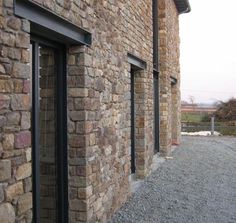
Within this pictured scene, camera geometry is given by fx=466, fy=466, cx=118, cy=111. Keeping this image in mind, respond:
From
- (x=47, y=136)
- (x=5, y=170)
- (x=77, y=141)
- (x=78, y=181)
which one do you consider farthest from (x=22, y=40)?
(x=78, y=181)

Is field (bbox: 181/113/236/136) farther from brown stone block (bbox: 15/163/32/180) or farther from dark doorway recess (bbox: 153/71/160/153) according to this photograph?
brown stone block (bbox: 15/163/32/180)

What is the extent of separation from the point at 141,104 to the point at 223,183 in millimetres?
2330

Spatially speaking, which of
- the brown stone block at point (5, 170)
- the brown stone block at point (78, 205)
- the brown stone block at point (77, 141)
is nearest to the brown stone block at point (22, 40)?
the brown stone block at point (5, 170)

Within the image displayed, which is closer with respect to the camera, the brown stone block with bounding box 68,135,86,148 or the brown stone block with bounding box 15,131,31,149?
the brown stone block with bounding box 15,131,31,149

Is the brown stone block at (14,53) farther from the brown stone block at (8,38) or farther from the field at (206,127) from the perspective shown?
the field at (206,127)

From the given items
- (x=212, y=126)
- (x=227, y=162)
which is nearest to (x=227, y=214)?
(x=227, y=162)

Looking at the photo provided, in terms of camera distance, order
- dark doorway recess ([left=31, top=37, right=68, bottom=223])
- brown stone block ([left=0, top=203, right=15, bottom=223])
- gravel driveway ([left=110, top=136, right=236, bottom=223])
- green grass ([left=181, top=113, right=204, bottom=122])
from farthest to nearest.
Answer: green grass ([left=181, top=113, right=204, bottom=122]) → gravel driveway ([left=110, top=136, right=236, bottom=223]) → dark doorway recess ([left=31, top=37, right=68, bottom=223]) → brown stone block ([left=0, top=203, right=15, bottom=223])

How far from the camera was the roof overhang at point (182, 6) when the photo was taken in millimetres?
16358

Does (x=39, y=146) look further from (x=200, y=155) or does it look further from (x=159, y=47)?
(x=200, y=155)

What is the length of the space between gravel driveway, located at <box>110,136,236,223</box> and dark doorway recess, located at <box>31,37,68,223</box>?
1350 millimetres

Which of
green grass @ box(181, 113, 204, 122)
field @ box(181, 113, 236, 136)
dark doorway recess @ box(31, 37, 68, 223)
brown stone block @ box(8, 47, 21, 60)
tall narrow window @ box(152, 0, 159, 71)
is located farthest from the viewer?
green grass @ box(181, 113, 204, 122)

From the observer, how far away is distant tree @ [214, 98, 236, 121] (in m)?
26.4

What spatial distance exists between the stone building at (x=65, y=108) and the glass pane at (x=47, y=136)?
1 cm

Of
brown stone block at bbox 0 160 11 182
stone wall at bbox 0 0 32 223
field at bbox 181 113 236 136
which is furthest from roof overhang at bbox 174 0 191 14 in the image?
brown stone block at bbox 0 160 11 182
